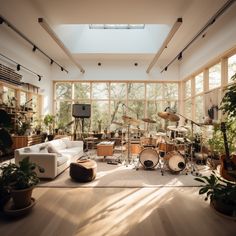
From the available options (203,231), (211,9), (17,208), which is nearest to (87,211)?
(17,208)

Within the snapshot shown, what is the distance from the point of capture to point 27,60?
262 inches

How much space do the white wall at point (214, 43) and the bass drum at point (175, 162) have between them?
3234 millimetres

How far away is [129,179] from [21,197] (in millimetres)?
2241

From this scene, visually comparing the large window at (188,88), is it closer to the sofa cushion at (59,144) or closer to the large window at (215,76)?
the large window at (215,76)

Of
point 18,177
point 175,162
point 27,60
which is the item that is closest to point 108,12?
point 27,60

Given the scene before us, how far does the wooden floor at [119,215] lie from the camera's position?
210 centimetres

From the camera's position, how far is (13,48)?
5812 millimetres

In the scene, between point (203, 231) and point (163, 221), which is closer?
point (203, 231)

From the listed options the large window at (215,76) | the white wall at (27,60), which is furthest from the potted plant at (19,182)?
the large window at (215,76)

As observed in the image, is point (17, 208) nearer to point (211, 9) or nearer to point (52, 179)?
point (52, 179)

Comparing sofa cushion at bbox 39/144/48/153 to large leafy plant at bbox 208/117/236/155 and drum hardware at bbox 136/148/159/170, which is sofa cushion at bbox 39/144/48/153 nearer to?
drum hardware at bbox 136/148/159/170

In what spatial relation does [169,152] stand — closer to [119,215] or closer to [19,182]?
[119,215]

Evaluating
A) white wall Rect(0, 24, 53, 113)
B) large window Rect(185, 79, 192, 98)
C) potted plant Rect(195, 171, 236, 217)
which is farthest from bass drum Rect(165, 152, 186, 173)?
white wall Rect(0, 24, 53, 113)

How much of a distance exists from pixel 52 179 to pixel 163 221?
101 inches
